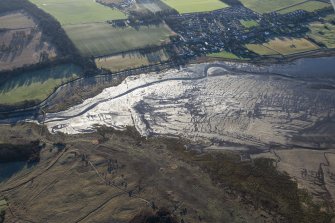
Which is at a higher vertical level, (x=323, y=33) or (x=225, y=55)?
(x=323, y=33)

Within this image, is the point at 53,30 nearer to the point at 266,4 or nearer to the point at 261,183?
the point at 261,183

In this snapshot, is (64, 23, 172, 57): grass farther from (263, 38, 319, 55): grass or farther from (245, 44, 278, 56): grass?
(263, 38, 319, 55): grass

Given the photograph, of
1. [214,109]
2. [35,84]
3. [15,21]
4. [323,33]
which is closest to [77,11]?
[15,21]

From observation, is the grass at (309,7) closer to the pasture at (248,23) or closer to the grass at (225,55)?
the pasture at (248,23)

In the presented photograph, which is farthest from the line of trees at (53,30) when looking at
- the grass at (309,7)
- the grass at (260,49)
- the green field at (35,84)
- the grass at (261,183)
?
the grass at (309,7)

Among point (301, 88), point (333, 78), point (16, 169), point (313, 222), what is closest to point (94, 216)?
point (16, 169)

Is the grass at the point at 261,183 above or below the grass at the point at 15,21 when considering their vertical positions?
below
